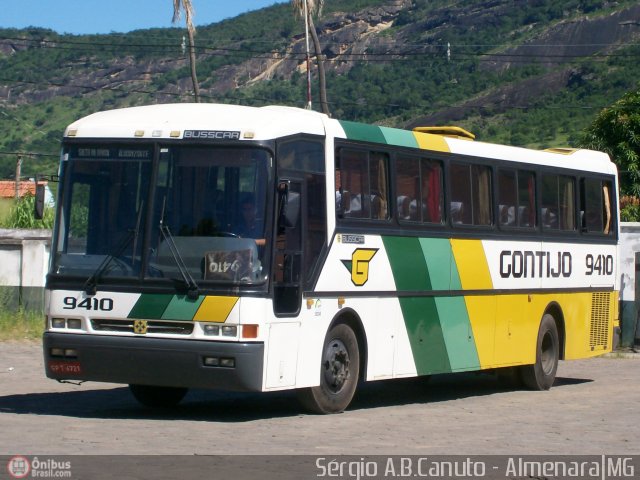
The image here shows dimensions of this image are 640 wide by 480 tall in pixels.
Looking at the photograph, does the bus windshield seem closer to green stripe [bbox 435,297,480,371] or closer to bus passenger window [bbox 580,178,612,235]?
green stripe [bbox 435,297,480,371]

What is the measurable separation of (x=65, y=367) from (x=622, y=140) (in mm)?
28408

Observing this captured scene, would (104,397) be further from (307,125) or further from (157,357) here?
(307,125)

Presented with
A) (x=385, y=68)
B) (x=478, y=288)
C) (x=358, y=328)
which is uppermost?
(x=385, y=68)

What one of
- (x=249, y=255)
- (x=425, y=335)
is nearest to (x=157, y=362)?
(x=249, y=255)

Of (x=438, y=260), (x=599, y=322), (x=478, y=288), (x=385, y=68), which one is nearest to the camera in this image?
(x=438, y=260)

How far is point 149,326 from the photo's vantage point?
487 inches

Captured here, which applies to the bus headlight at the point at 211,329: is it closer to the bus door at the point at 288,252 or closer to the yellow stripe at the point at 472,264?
the bus door at the point at 288,252

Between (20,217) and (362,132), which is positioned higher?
(362,132)

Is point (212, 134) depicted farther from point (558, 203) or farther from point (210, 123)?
point (558, 203)

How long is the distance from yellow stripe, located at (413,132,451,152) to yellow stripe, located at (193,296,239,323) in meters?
4.14

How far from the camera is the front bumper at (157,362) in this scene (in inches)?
475

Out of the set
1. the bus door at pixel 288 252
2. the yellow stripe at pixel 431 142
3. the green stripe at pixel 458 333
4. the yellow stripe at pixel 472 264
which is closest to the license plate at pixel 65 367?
the bus door at pixel 288 252

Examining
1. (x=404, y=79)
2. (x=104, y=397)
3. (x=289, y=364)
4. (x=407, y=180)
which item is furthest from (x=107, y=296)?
(x=404, y=79)

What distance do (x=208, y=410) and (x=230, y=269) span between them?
2.52m
